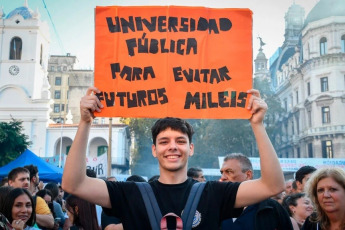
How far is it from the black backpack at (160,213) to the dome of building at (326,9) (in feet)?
144

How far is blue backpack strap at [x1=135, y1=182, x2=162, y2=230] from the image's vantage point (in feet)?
8.55

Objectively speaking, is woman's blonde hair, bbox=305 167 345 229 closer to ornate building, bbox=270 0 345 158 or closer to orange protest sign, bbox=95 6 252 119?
orange protest sign, bbox=95 6 252 119

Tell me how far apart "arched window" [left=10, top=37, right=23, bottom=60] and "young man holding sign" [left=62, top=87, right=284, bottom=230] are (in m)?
45.7

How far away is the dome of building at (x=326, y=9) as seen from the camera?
4231 centimetres

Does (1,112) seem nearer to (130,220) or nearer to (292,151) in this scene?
(292,151)

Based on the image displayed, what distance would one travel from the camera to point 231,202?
2764mm

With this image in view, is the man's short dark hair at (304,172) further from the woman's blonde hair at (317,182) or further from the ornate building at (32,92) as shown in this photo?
the ornate building at (32,92)

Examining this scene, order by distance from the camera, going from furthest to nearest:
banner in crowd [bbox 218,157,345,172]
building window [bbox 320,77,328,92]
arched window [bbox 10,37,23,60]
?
1. arched window [bbox 10,37,23,60]
2. building window [bbox 320,77,328,92]
3. banner in crowd [bbox 218,157,345,172]

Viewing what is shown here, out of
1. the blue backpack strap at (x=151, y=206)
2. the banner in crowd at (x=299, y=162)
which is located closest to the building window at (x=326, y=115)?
the banner in crowd at (x=299, y=162)

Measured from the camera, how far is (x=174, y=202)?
2.68m

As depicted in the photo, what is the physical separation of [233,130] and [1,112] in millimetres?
24530

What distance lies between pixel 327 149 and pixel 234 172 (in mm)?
41261

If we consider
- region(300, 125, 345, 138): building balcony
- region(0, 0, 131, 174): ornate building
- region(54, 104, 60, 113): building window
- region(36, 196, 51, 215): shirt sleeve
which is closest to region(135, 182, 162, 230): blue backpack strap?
region(36, 196, 51, 215): shirt sleeve

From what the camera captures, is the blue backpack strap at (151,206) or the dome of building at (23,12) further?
the dome of building at (23,12)
